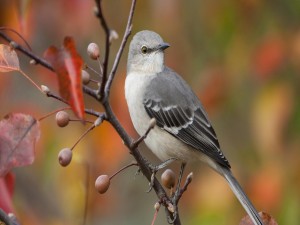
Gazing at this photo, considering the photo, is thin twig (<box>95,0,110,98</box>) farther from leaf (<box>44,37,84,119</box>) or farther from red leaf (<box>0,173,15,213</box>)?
red leaf (<box>0,173,15,213</box>)

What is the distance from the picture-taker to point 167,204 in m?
2.95

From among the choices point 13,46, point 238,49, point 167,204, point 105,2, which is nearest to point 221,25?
point 238,49

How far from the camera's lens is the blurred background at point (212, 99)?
4.70 m

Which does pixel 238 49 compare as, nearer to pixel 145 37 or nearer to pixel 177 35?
pixel 177 35

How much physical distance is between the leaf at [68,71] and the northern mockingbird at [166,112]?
181cm

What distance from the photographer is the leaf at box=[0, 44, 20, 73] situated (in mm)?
2320

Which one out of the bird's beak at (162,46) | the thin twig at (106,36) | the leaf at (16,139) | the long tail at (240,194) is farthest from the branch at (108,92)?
the bird's beak at (162,46)

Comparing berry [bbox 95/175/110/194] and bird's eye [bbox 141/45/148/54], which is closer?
berry [bbox 95/175/110/194]

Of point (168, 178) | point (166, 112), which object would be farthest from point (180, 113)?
point (168, 178)

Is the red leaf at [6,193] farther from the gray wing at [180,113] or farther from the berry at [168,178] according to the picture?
the gray wing at [180,113]

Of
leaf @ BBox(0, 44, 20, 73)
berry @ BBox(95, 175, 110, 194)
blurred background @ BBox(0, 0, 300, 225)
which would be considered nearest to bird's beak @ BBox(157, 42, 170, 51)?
blurred background @ BBox(0, 0, 300, 225)

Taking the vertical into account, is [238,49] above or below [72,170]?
above

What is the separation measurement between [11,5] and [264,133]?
2.20 m

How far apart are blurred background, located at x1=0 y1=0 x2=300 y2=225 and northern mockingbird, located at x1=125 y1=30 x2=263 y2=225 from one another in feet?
1.36
